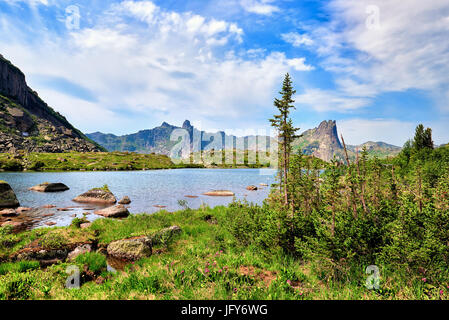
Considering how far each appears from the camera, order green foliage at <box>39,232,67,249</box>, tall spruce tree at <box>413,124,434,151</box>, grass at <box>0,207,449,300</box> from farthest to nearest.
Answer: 1. tall spruce tree at <box>413,124,434,151</box>
2. green foliage at <box>39,232,67,249</box>
3. grass at <box>0,207,449,300</box>

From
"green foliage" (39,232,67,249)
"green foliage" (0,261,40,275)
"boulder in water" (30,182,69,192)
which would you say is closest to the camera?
"green foliage" (0,261,40,275)

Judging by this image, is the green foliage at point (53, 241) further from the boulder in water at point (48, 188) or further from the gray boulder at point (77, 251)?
the boulder in water at point (48, 188)

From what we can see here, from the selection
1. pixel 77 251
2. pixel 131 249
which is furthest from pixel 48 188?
pixel 131 249

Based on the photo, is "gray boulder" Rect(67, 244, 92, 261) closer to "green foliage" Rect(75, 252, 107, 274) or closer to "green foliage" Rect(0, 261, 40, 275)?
"green foliage" Rect(75, 252, 107, 274)

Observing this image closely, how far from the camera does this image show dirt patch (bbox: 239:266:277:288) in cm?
842

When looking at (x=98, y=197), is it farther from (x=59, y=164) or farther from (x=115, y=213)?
(x=59, y=164)

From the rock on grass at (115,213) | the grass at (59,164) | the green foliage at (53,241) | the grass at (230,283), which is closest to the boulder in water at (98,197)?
the rock on grass at (115,213)

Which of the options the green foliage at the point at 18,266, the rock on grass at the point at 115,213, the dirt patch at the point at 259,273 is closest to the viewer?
the dirt patch at the point at 259,273

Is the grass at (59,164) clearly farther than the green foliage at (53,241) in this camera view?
Yes

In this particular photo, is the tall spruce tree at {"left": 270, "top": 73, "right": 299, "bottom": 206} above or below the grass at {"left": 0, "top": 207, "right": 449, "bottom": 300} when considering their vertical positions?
above

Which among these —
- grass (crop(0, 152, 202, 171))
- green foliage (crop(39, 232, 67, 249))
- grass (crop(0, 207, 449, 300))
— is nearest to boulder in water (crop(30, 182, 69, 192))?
green foliage (crop(39, 232, 67, 249))

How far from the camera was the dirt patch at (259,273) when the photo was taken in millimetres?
8422

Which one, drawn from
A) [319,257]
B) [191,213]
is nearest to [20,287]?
[319,257]

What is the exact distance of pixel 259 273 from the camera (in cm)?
890
